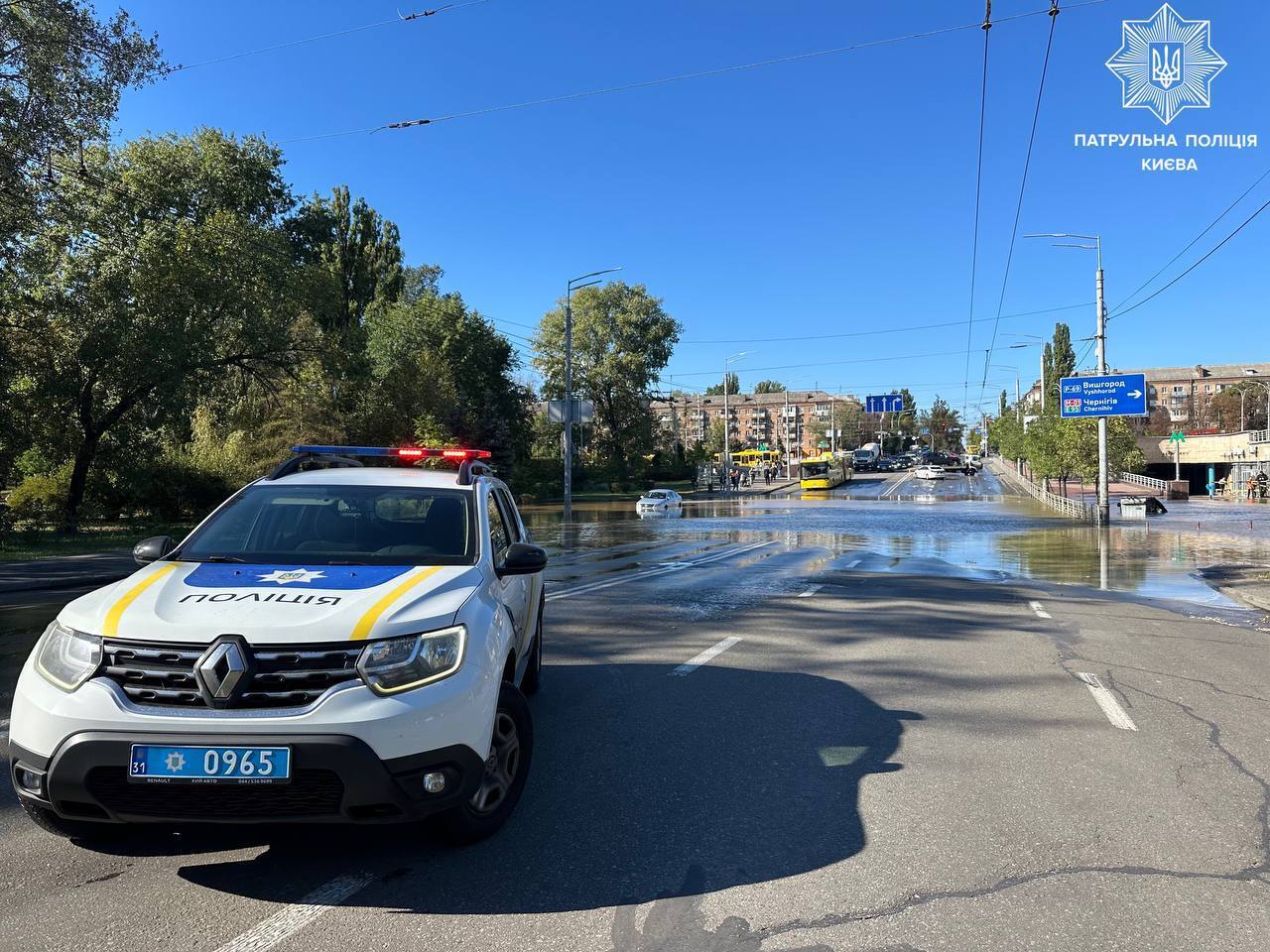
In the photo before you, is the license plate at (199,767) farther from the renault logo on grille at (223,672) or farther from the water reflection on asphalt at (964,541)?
the water reflection on asphalt at (964,541)

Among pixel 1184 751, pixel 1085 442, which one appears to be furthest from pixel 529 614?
pixel 1085 442

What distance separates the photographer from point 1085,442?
48.9 m

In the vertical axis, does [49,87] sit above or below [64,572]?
above

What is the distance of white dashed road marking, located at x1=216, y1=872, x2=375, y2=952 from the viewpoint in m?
3.12

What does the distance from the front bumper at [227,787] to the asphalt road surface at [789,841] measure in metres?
0.38

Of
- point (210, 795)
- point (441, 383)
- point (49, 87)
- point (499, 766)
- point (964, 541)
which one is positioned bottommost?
point (964, 541)

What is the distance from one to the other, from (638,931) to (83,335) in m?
25.3

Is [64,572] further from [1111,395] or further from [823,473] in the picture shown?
[823,473]

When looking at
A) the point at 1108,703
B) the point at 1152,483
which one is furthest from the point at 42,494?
the point at 1152,483

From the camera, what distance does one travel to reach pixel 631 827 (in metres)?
4.20

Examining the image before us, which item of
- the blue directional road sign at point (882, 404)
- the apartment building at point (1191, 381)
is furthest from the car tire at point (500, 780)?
the apartment building at point (1191, 381)

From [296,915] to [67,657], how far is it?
1.34 m

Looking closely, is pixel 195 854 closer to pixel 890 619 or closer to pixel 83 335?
pixel 890 619

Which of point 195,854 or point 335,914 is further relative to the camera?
point 195,854
